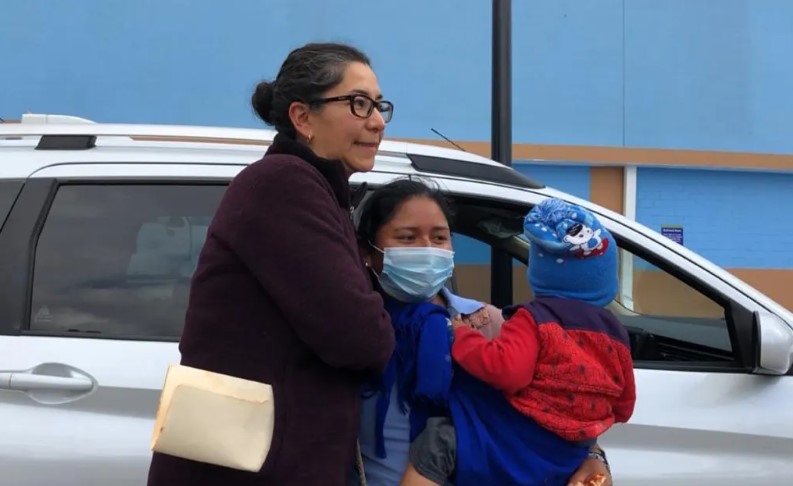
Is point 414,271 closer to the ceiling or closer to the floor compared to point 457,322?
closer to the ceiling

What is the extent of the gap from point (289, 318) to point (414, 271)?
1.37ft

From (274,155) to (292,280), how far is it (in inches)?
10.0

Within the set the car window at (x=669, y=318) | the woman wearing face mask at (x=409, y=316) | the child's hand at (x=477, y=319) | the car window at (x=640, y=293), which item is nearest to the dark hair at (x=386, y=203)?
the woman wearing face mask at (x=409, y=316)

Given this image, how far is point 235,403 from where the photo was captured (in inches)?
49.0

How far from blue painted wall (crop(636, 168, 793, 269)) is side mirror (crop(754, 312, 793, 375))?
20.3ft

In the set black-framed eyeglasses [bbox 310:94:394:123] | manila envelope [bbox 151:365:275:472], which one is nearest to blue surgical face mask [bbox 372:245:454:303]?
black-framed eyeglasses [bbox 310:94:394:123]

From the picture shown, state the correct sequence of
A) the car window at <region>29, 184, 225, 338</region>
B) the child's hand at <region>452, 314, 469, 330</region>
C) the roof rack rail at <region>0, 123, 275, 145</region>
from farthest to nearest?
1. the roof rack rail at <region>0, 123, 275, 145</region>
2. the car window at <region>29, 184, 225, 338</region>
3. the child's hand at <region>452, 314, 469, 330</region>

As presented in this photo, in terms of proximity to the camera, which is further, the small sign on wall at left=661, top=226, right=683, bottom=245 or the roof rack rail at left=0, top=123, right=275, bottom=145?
the small sign on wall at left=661, top=226, right=683, bottom=245

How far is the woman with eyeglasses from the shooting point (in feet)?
4.07

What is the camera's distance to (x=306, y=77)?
4.69 ft

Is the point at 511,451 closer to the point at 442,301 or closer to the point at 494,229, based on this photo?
the point at 442,301

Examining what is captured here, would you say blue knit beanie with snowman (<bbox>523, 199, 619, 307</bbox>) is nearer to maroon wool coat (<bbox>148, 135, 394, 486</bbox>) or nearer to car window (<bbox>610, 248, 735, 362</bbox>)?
maroon wool coat (<bbox>148, 135, 394, 486</bbox>)

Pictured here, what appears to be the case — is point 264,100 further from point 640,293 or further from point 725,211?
point 725,211

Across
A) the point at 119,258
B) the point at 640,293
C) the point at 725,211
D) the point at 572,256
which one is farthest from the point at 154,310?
the point at 725,211
